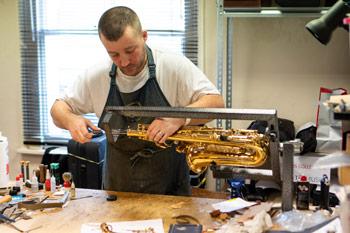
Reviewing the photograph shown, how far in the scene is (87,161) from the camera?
343 centimetres

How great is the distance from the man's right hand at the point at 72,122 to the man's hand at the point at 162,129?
0.30 m

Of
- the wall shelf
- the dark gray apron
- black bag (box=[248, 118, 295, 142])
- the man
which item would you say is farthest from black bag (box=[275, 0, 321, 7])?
the dark gray apron

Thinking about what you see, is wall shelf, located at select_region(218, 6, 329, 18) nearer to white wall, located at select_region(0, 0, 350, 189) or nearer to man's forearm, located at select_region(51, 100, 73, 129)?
white wall, located at select_region(0, 0, 350, 189)

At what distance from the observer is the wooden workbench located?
68.9 inches

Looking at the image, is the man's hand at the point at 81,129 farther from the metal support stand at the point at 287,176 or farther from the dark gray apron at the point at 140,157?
the metal support stand at the point at 287,176

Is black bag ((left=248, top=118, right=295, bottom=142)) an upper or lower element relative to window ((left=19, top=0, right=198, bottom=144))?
lower

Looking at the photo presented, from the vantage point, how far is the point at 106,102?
235 cm

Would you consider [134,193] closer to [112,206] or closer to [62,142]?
[112,206]

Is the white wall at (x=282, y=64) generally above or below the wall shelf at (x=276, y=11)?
below

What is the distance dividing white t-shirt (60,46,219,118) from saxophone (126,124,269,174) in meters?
0.49

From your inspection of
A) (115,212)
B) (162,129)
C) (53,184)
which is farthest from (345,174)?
(53,184)

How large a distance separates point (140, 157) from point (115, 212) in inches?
17.7

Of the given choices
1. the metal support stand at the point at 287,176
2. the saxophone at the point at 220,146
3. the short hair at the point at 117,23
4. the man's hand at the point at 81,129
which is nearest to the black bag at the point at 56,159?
the man's hand at the point at 81,129

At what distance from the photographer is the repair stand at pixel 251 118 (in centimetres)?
165
